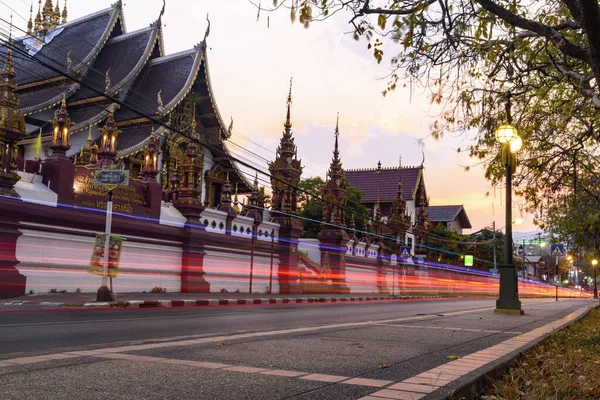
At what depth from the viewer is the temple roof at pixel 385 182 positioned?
2299 inches

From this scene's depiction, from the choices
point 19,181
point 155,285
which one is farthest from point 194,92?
point 19,181

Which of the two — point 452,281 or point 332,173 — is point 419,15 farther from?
point 452,281

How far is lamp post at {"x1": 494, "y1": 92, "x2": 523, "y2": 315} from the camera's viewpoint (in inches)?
549

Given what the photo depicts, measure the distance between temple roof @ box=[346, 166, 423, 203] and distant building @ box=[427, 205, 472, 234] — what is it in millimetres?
10281

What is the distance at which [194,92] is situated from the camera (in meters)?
34.8

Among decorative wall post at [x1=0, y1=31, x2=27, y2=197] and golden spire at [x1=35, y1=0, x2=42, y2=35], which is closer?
decorative wall post at [x1=0, y1=31, x2=27, y2=197]

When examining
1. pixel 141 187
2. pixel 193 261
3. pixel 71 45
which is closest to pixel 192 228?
pixel 193 261

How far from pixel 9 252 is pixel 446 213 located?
197ft

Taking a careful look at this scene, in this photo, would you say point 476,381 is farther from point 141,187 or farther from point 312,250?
point 312,250

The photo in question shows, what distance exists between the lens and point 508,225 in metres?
15.5

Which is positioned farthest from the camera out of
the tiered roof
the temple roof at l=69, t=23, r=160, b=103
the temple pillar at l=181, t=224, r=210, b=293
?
the temple roof at l=69, t=23, r=160, b=103

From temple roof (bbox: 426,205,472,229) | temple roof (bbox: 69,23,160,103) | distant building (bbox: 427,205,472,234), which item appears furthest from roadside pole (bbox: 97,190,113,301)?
temple roof (bbox: 426,205,472,229)

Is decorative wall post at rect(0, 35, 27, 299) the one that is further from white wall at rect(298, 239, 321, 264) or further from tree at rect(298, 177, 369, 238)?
tree at rect(298, 177, 369, 238)

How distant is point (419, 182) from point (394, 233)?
48.6ft
